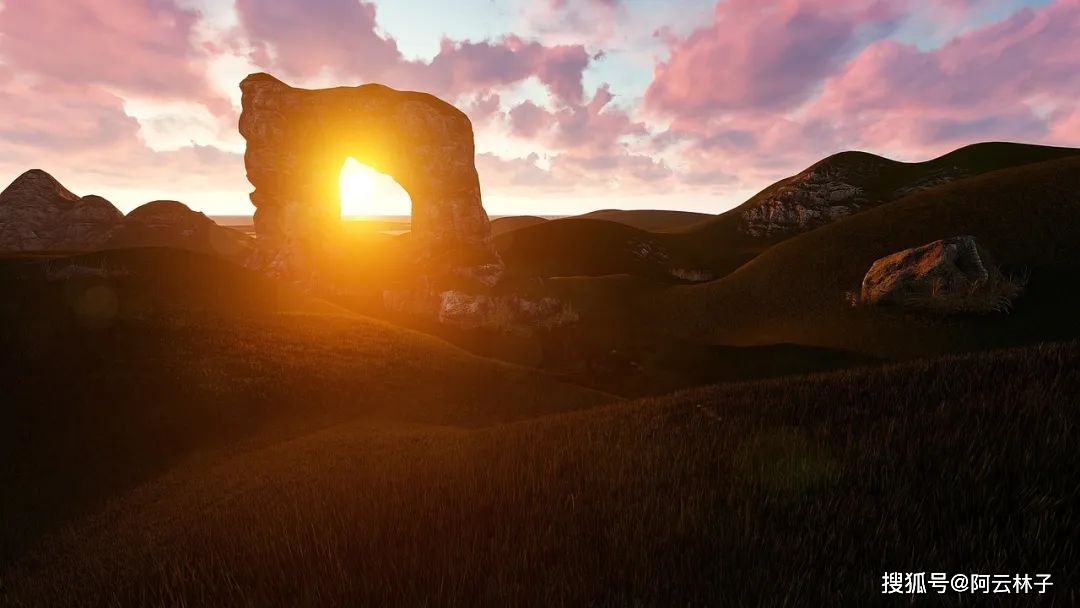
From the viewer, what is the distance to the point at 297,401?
1942 cm

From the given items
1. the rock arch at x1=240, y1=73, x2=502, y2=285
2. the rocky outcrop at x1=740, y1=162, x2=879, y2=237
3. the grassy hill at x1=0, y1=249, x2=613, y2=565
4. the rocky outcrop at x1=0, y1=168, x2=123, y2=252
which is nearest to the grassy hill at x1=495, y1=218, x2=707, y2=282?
the rock arch at x1=240, y1=73, x2=502, y2=285

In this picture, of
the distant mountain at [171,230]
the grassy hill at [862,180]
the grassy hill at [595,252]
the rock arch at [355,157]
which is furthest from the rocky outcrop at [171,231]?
the grassy hill at [862,180]

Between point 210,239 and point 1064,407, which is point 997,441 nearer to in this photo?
point 1064,407

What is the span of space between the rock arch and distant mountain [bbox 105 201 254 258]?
108ft

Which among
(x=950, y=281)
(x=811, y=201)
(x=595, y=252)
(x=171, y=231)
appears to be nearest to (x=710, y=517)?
(x=950, y=281)

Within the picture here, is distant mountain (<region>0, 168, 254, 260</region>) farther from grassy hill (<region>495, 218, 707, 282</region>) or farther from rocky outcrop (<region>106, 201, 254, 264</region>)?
grassy hill (<region>495, 218, 707, 282</region>)

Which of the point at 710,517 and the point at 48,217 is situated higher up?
the point at 48,217

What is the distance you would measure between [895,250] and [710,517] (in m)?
47.3

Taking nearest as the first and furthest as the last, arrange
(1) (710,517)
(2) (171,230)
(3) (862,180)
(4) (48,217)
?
(1) (710,517) < (4) (48,217) < (3) (862,180) < (2) (171,230)

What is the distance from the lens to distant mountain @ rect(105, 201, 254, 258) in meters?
97.9

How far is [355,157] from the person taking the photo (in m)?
77.0

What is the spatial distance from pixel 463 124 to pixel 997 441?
80020 millimetres

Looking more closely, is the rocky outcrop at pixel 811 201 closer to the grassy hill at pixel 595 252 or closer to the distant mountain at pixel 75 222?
the grassy hill at pixel 595 252

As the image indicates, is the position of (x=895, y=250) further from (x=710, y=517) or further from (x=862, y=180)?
(x=862, y=180)
